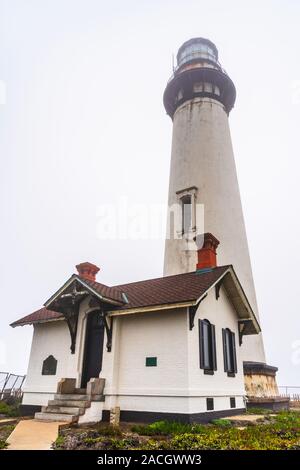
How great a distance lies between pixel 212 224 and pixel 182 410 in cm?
1146

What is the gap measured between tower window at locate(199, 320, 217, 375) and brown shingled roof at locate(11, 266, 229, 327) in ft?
4.41

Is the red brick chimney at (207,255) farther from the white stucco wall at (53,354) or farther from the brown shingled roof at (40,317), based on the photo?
the brown shingled roof at (40,317)

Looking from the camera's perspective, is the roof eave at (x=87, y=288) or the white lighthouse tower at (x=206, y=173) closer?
the roof eave at (x=87, y=288)

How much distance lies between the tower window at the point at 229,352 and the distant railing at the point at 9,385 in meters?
12.6

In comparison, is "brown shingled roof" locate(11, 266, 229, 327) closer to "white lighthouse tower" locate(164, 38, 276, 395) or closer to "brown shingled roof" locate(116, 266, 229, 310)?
"brown shingled roof" locate(116, 266, 229, 310)

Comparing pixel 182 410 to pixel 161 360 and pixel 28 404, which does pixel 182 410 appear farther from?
pixel 28 404

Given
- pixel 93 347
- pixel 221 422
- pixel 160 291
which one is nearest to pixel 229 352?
pixel 221 422

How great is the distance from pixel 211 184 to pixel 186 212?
231 cm

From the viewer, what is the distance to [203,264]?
14.8 metres

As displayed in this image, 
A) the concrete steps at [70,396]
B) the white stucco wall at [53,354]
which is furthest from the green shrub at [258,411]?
the white stucco wall at [53,354]

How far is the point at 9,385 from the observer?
70.2 feet

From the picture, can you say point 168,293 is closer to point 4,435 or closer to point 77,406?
point 77,406

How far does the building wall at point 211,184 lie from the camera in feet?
62.3
